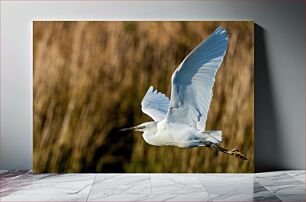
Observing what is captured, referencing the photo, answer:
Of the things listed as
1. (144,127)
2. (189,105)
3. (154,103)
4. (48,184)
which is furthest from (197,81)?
(48,184)

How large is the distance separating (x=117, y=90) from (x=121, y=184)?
830 millimetres

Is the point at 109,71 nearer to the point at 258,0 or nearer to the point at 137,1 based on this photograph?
the point at 137,1

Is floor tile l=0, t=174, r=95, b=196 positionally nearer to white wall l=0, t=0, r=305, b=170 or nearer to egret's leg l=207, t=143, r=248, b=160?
white wall l=0, t=0, r=305, b=170

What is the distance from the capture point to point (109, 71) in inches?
177

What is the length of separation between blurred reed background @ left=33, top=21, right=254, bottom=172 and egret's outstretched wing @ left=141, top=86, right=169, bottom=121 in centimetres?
4

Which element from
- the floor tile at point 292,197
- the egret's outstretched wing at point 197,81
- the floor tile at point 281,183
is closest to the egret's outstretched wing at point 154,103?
the egret's outstretched wing at point 197,81

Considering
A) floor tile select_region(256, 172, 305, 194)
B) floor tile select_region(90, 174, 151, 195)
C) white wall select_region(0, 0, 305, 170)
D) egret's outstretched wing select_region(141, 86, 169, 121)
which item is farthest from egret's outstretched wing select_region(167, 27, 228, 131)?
floor tile select_region(256, 172, 305, 194)

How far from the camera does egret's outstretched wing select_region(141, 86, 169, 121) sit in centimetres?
444

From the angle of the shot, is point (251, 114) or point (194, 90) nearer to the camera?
point (194, 90)

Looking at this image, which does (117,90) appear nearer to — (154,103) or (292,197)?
(154,103)

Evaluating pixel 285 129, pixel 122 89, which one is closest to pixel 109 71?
pixel 122 89

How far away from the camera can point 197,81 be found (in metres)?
4.18

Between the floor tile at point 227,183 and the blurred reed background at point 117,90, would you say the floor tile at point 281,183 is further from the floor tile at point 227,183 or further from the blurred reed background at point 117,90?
the blurred reed background at point 117,90

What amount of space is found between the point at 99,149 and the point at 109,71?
2.10 feet
